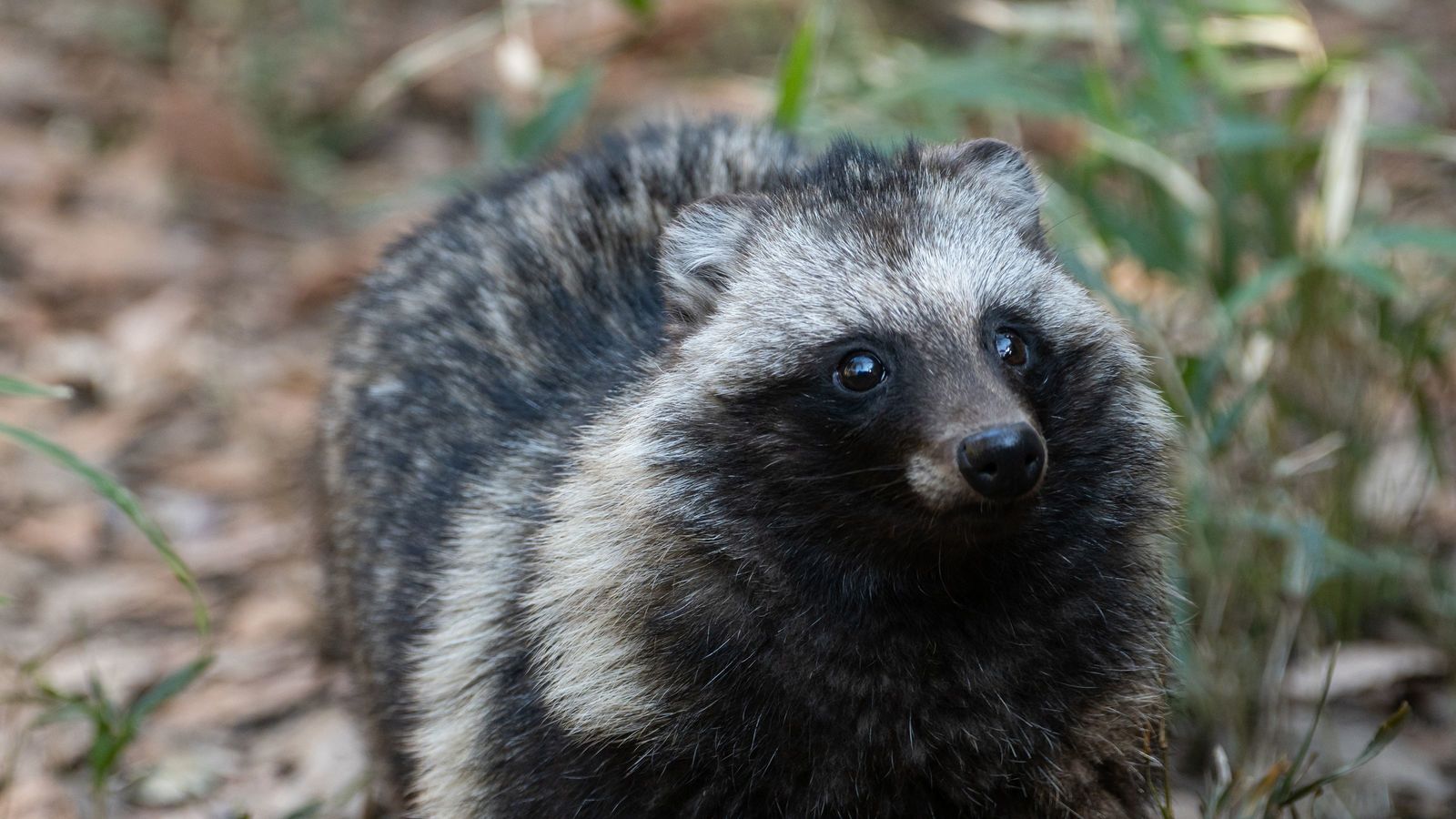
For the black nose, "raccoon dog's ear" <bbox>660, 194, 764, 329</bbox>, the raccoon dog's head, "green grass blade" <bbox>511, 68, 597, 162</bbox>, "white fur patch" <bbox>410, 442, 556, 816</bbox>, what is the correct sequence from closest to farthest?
1. the black nose
2. the raccoon dog's head
3. "raccoon dog's ear" <bbox>660, 194, 764, 329</bbox>
4. "white fur patch" <bbox>410, 442, 556, 816</bbox>
5. "green grass blade" <bbox>511, 68, 597, 162</bbox>

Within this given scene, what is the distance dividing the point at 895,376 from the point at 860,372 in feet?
0.27

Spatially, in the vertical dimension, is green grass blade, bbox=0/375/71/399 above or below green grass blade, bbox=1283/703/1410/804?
above

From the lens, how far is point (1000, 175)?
158 inches

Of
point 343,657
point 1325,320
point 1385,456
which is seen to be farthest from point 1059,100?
point 343,657

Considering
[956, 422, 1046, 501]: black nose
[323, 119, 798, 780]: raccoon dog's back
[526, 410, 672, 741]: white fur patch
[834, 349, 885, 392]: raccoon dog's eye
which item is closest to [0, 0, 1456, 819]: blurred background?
[323, 119, 798, 780]: raccoon dog's back

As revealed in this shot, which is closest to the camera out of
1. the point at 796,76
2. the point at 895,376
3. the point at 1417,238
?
the point at 895,376

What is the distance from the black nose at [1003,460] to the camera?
10.2 ft

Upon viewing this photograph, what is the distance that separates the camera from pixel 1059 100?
6145 mm

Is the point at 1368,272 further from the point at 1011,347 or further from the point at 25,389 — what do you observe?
the point at 25,389

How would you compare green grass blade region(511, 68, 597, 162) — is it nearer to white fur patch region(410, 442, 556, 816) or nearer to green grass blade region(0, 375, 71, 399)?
white fur patch region(410, 442, 556, 816)

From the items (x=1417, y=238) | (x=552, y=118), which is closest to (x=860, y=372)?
(x=1417, y=238)

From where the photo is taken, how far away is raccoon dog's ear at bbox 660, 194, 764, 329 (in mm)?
3779

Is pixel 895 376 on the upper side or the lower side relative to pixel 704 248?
lower

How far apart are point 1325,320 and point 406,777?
3656 millimetres
